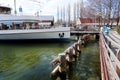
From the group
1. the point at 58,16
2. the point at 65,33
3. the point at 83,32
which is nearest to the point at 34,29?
the point at 65,33

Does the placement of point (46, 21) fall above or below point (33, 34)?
above

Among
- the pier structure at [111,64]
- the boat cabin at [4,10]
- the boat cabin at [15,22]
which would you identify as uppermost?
the boat cabin at [4,10]

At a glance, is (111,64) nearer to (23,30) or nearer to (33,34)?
(33,34)

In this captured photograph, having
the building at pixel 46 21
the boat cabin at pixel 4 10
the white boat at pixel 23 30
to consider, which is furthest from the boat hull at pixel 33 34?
the building at pixel 46 21

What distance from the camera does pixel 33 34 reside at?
28531 mm

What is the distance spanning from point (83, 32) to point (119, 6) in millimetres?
12445

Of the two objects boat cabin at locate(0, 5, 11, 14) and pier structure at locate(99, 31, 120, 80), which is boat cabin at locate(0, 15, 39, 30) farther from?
pier structure at locate(99, 31, 120, 80)

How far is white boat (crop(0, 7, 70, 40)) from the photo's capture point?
28.5 meters

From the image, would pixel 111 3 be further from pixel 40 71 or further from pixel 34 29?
pixel 40 71

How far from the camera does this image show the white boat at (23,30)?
28484 mm

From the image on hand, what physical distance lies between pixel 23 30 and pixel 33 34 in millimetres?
1561

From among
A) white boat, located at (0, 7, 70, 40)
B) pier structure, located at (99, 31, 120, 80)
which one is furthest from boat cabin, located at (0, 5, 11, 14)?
pier structure, located at (99, 31, 120, 80)

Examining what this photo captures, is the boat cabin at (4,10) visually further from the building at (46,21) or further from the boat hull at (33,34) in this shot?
the building at (46,21)

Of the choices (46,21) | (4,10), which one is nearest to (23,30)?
(4,10)
